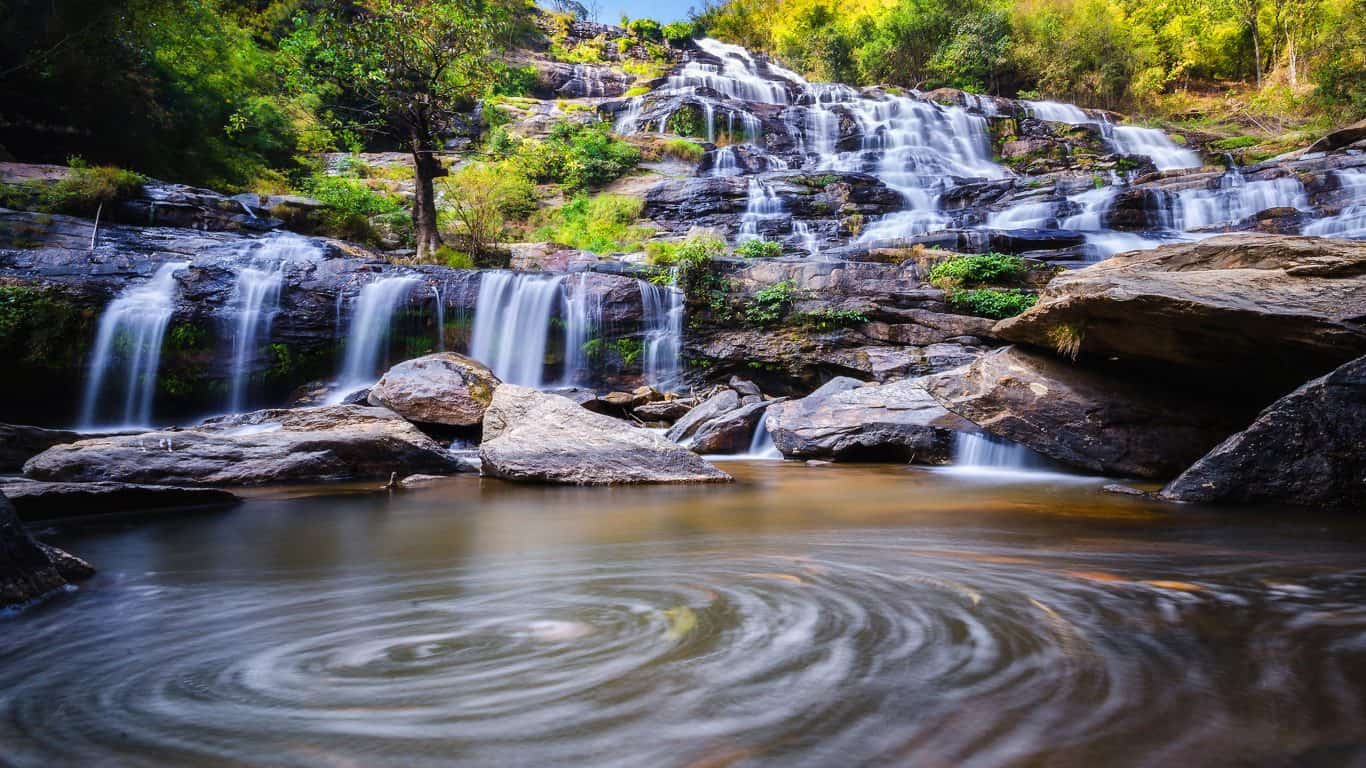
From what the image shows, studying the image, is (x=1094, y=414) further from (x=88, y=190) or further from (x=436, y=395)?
(x=88, y=190)

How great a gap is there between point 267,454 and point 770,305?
924 cm

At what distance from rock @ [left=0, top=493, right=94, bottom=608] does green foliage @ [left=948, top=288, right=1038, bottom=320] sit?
1273 cm

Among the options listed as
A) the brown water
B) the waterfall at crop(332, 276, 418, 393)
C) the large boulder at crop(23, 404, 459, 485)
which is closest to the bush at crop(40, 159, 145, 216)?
the waterfall at crop(332, 276, 418, 393)

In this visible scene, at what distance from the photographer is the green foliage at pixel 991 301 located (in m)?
11.9

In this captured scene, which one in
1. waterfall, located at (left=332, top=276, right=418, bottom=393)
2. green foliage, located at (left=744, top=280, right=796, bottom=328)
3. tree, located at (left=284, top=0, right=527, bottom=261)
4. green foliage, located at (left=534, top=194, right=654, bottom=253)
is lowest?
waterfall, located at (left=332, top=276, right=418, bottom=393)

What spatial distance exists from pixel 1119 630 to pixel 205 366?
14.1 meters

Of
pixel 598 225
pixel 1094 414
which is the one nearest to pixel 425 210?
pixel 598 225

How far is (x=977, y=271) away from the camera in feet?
40.9

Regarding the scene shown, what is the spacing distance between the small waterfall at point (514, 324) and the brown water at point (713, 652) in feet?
30.5

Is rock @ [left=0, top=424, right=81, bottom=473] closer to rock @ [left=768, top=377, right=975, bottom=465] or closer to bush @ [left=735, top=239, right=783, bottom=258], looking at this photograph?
rock @ [left=768, top=377, right=975, bottom=465]

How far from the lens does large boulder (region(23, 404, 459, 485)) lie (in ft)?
16.6

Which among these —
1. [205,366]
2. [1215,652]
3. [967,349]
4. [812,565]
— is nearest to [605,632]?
[812,565]

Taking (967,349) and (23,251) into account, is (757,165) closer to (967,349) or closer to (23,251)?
(967,349)

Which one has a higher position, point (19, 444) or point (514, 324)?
point (514, 324)
